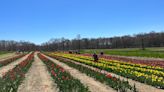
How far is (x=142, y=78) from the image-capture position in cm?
1521

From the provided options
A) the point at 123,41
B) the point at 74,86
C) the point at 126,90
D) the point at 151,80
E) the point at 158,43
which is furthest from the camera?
the point at 123,41

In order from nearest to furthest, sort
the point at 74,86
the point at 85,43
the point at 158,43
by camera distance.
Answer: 1. the point at 74,86
2. the point at 158,43
3. the point at 85,43

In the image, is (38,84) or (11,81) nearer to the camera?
(11,81)

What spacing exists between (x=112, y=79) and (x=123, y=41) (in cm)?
14673

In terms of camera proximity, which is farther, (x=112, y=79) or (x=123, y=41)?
(x=123, y=41)

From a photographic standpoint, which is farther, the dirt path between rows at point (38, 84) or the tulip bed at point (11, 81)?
the dirt path between rows at point (38, 84)

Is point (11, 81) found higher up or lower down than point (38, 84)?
higher up

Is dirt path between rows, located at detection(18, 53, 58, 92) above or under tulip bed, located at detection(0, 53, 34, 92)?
under

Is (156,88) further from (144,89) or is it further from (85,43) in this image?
(85,43)

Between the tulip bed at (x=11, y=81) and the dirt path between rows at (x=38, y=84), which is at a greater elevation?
the tulip bed at (x=11, y=81)

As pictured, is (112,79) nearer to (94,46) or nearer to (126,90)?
(126,90)

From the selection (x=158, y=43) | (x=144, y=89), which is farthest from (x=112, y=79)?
(x=158, y=43)

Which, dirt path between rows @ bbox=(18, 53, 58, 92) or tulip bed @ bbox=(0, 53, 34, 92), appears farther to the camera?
dirt path between rows @ bbox=(18, 53, 58, 92)

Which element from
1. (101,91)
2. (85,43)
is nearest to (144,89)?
(101,91)
